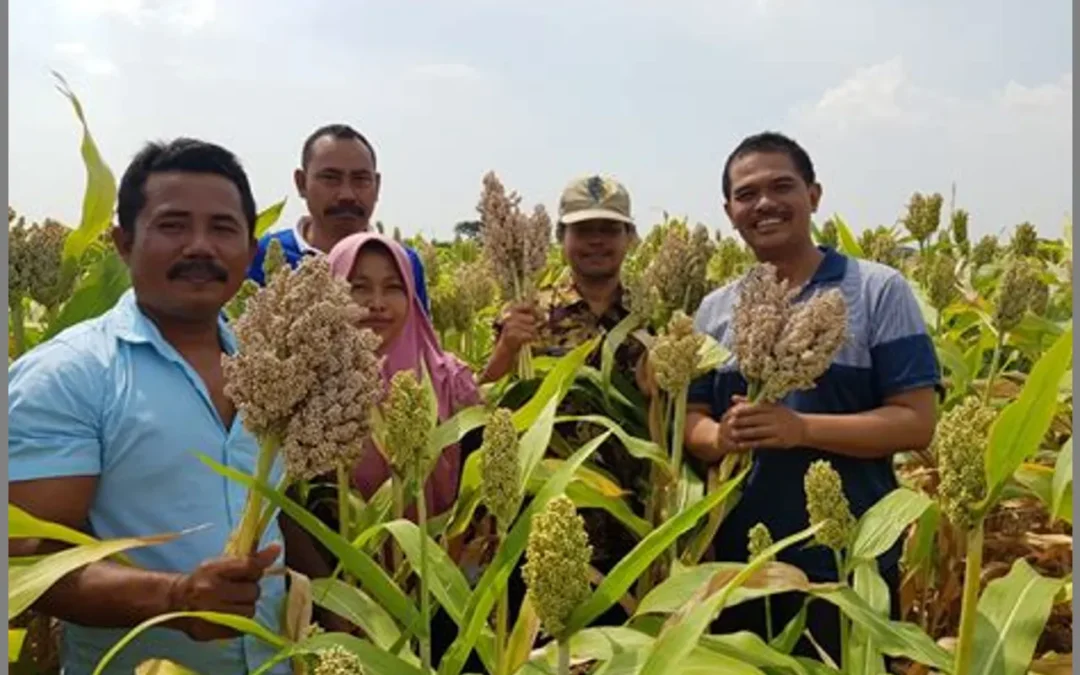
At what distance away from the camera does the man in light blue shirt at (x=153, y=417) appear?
1.47m

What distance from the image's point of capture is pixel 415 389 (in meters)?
1.43

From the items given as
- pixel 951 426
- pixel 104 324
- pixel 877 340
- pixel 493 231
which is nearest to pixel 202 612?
pixel 104 324

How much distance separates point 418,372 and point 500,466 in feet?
3.55

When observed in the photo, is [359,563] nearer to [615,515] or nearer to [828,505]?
[828,505]

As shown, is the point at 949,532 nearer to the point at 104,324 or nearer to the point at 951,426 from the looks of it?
the point at 951,426

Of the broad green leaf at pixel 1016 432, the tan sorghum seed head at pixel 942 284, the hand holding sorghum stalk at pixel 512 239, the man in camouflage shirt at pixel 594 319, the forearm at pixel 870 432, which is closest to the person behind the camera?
the broad green leaf at pixel 1016 432

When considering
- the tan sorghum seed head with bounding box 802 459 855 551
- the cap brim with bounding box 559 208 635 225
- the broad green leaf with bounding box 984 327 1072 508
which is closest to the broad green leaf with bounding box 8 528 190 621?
the tan sorghum seed head with bounding box 802 459 855 551

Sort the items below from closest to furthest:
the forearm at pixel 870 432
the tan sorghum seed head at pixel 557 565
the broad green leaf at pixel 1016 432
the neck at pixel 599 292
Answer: the tan sorghum seed head at pixel 557 565
the broad green leaf at pixel 1016 432
the forearm at pixel 870 432
the neck at pixel 599 292

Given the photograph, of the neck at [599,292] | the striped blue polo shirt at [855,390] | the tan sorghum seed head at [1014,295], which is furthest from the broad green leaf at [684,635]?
the neck at [599,292]

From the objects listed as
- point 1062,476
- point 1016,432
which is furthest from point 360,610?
point 1062,476

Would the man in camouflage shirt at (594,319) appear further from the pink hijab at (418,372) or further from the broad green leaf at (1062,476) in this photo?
the broad green leaf at (1062,476)

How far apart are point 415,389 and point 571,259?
5.56ft

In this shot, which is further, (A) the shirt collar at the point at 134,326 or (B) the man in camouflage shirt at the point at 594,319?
(B) the man in camouflage shirt at the point at 594,319

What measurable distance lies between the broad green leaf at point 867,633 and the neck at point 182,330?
1091mm
